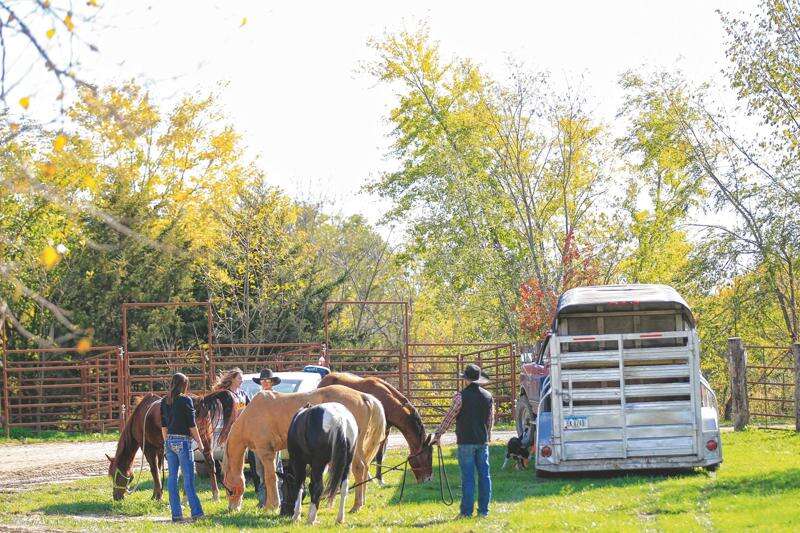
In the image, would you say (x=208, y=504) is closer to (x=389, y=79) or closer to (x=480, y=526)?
(x=480, y=526)

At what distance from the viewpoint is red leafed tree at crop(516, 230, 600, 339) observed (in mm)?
30000

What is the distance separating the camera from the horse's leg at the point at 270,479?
12742 mm

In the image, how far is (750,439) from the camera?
18953 millimetres

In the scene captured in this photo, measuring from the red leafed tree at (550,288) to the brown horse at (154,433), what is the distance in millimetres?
16189

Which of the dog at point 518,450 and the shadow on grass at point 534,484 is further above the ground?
the dog at point 518,450

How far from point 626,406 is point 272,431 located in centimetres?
464

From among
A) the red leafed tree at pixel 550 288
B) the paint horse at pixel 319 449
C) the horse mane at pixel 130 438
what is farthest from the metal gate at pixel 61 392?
the paint horse at pixel 319 449

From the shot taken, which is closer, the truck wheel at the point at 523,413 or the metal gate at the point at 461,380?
the truck wheel at the point at 523,413

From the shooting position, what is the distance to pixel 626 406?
561 inches

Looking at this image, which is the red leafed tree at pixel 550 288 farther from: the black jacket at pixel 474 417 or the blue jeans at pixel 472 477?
the blue jeans at pixel 472 477

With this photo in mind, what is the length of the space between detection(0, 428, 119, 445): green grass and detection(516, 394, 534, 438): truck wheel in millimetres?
10837

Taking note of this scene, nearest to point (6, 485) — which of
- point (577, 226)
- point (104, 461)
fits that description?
point (104, 461)

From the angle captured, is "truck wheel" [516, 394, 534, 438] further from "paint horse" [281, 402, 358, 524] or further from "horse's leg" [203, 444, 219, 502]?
"paint horse" [281, 402, 358, 524]

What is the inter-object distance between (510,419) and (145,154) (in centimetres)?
1392
